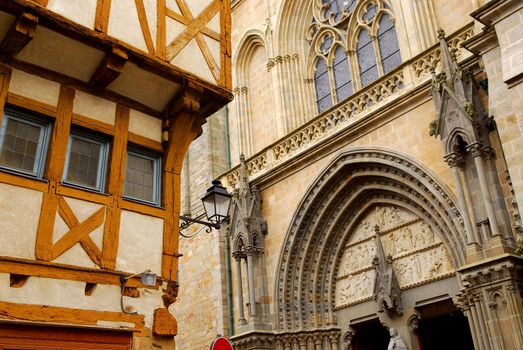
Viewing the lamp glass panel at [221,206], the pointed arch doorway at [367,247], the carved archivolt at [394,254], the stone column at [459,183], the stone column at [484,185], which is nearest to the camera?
the lamp glass panel at [221,206]

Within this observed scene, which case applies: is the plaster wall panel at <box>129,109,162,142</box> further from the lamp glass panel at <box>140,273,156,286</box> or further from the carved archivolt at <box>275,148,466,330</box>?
the carved archivolt at <box>275,148,466,330</box>

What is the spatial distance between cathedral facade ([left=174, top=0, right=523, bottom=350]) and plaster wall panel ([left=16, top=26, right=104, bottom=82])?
4946mm

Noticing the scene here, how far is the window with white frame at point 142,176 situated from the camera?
588cm

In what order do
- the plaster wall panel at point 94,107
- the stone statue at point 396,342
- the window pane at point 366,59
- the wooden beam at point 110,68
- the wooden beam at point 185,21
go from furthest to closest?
1. the window pane at point 366,59
2. the stone statue at point 396,342
3. the wooden beam at point 185,21
4. the plaster wall panel at point 94,107
5. the wooden beam at point 110,68

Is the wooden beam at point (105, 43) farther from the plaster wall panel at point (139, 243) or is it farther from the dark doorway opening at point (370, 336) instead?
the dark doorway opening at point (370, 336)

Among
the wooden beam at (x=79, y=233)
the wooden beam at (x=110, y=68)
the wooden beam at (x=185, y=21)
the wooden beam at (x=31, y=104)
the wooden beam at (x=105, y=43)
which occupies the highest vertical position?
the wooden beam at (x=185, y=21)

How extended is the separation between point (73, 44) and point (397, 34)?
684cm

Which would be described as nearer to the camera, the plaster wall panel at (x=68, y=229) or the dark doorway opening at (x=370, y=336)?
the plaster wall panel at (x=68, y=229)

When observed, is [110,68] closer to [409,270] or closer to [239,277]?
[409,270]

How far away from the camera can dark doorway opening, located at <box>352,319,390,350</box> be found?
10.2 metres

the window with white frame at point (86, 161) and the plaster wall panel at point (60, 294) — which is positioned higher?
the window with white frame at point (86, 161)

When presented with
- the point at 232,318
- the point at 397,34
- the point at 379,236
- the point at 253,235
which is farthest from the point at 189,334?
the point at 397,34


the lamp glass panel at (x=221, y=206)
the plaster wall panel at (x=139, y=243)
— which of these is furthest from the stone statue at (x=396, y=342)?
the plaster wall panel at (x=139, y=243)

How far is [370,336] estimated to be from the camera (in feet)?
34.4
